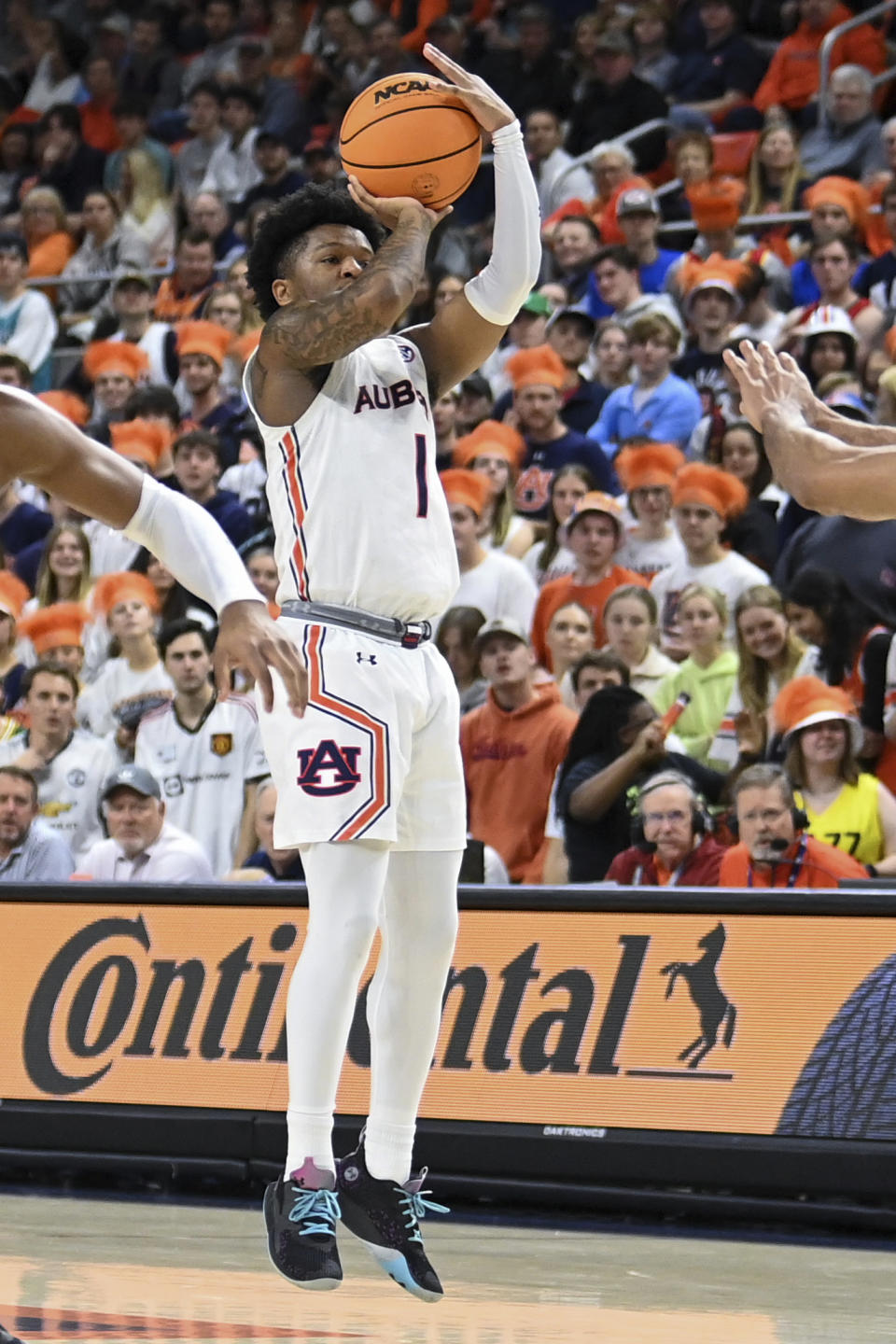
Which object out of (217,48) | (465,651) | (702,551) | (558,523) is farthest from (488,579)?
(217,48)

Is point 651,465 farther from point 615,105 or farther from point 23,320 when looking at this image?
point 23,320

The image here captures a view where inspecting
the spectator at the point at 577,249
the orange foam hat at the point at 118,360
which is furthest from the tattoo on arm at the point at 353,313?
the orange foam hat at the point at 118,360

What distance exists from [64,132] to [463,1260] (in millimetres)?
14725

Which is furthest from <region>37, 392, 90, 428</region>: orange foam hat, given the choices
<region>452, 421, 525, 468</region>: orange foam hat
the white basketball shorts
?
the white basketball shorts

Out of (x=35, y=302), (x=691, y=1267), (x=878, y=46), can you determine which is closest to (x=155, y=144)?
(x=35, y=302)

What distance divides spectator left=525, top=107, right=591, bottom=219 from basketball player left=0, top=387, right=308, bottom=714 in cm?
1126

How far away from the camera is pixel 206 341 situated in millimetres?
14062

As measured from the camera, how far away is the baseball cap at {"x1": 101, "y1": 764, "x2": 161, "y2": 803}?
356 inches

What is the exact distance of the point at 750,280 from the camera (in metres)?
12.1

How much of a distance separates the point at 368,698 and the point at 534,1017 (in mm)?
2241

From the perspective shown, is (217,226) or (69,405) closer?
(69,405)

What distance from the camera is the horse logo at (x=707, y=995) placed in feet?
22.2

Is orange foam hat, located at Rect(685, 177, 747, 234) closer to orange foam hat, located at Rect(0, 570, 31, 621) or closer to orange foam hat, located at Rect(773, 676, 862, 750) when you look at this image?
orange foam hat, located at Rect(0, 570, 31, 621)

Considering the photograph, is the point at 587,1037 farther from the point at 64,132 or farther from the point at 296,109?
the point at 64,132
